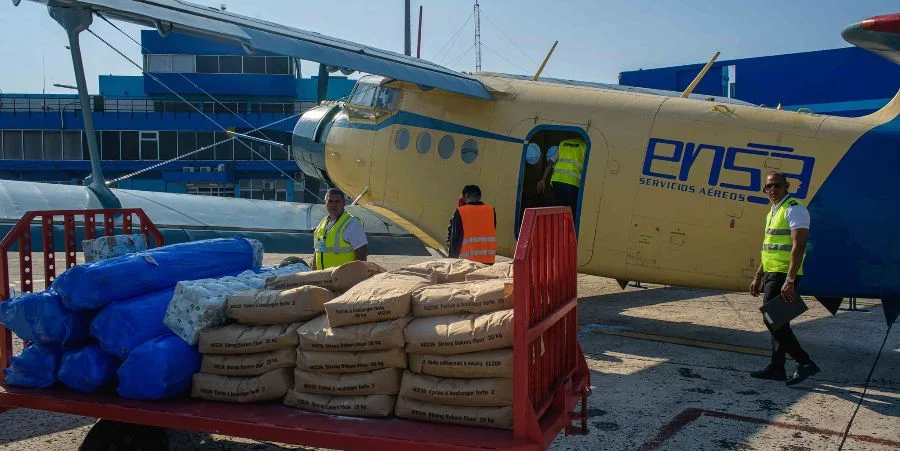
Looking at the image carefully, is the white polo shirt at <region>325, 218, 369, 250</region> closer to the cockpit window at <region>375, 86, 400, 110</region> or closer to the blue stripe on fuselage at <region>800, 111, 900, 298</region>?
the cockpit window at <region>375, 86, 400, 110</region>

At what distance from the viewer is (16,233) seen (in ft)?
17.1

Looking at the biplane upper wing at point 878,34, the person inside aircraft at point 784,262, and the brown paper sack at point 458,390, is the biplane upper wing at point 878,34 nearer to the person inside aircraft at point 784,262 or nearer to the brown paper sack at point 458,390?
the person inside aircraft at point 784,262

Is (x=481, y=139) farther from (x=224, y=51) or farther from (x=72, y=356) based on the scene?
(x=224, y=51)

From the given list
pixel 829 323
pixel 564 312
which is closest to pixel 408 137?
pixel 829 323

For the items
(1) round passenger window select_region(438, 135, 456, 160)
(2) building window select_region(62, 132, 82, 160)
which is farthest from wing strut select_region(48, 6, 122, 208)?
(2) building window select_region(62, 132, 82, 160)

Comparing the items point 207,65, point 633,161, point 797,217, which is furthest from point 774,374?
point 207,65

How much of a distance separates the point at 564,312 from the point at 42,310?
304cm

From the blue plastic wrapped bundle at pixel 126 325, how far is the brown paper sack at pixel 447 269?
1.54m

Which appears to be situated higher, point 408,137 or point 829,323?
point 408,137

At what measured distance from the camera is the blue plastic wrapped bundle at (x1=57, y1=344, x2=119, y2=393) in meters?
4.59

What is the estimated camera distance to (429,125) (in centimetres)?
1127

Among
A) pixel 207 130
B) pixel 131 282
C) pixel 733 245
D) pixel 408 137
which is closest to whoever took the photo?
pixel 131 282

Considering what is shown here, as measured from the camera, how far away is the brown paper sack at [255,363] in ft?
14.9

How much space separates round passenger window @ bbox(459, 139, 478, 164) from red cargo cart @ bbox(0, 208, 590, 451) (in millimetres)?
5677
